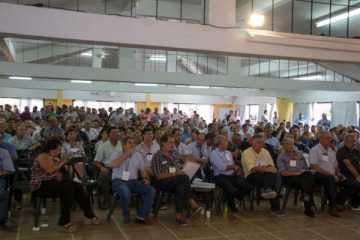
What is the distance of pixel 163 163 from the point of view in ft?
14.9

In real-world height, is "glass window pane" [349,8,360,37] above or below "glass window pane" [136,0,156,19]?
Result: below

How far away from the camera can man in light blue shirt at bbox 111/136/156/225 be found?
13.9 feet

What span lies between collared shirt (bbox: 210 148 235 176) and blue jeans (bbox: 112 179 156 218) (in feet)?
3.45

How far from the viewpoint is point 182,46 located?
20.3 feet

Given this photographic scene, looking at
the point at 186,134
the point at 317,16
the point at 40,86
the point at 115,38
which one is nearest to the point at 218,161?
the point at 115,38

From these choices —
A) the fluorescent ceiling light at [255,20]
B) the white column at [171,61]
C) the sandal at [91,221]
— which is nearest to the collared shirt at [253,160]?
the sandal at [91,221]

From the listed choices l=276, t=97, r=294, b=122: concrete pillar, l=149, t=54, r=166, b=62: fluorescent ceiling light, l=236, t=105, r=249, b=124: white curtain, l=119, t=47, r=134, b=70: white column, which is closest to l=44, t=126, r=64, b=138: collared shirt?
l=119, t=47, r=134, b=70: white column

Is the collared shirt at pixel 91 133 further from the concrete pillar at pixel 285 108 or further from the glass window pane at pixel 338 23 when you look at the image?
the concrete pillar at pixel 285 108

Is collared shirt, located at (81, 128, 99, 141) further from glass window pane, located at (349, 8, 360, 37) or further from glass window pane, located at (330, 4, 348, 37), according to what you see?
glass window pane, located at (349, 8, 360, 37)

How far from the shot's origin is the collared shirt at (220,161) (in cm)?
487

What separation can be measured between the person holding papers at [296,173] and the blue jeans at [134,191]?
203 cm

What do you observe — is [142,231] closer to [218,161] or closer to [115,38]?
[218,161]

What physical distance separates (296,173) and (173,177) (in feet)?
6.07

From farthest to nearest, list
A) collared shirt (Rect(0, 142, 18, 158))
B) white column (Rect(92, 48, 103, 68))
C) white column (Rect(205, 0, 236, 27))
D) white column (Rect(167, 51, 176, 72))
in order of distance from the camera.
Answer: white column (Rect(167, 51, 176, 72))
white column (Rect(92, 48, 103, 68))
white column (Rect(205, 0, 236, 27))
collared shirt (Rect(0, 142, 18, 158))
